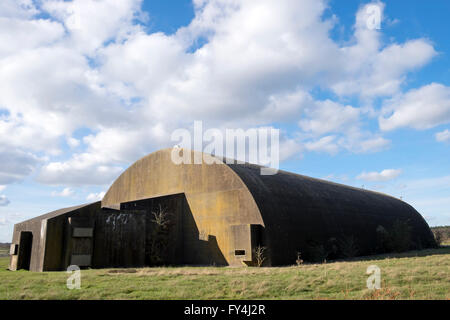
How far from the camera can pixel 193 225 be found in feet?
79.3

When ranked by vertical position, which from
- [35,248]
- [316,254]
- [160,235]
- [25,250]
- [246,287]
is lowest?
[246,287]

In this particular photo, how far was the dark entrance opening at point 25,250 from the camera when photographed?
21781 mm

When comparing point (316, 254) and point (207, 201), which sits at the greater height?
point (207, 201)

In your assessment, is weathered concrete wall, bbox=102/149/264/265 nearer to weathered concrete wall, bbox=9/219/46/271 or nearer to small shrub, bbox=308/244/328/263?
small shrub, bbox=308/244/328/263

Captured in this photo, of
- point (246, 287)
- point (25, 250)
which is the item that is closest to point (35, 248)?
point (25, 250)

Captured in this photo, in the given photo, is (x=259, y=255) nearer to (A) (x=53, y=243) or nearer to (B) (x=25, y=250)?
(A) (x=53, y=243)

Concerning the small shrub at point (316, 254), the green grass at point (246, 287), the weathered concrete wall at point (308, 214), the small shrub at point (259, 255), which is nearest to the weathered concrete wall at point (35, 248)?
the green grass at point (246, 287)

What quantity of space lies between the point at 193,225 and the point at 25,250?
9723mm

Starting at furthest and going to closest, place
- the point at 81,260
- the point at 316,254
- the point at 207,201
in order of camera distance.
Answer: the point at 207,201 → the point at 316,254 → the point at 81,260

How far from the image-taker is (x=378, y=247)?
101 feet

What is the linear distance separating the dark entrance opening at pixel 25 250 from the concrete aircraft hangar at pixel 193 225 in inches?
0.8

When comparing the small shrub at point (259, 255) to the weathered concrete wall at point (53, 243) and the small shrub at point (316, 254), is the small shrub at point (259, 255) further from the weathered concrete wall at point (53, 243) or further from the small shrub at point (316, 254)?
the weathered concrete wall at point (53, 243)
